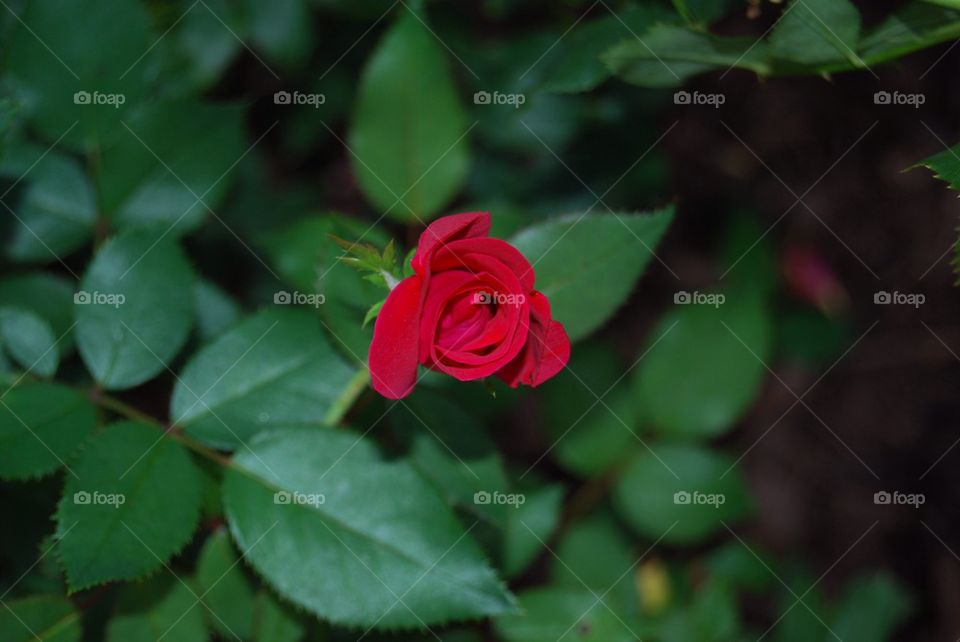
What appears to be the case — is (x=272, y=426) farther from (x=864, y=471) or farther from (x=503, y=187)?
(x=864, y=471)

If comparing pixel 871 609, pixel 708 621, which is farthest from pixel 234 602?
pixel 871 609

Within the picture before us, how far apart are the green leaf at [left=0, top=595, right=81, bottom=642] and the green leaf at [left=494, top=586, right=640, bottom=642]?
34.5 inches

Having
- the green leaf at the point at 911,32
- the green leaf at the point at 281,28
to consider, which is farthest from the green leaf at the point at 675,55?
the green leaf at the point at 281,28

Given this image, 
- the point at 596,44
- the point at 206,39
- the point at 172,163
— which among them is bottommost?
the point at 172,163

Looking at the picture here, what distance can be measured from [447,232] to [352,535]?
0.56m

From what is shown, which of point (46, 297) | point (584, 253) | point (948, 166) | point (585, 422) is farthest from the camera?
point (585, 422)

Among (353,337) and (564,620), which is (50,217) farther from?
(564,620)

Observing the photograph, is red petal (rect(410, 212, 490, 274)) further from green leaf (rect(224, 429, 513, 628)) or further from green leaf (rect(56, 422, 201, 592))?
green leaf (rect(56, 422, 201, 592))

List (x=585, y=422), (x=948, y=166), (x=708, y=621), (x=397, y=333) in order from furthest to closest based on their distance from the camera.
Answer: (x=585, y=422) → (x=708, y=621) → (x=948, y=166) → (x=397, y=333)

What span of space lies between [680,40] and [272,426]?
3.11ft

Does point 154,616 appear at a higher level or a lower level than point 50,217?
lower

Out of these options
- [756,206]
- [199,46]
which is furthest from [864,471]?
[199,46]

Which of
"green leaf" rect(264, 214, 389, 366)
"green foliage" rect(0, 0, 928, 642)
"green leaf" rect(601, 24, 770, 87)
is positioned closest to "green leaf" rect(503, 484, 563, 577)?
"green foliage" rect(0, 0, 928, 642)

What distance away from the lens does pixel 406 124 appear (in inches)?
69.1
